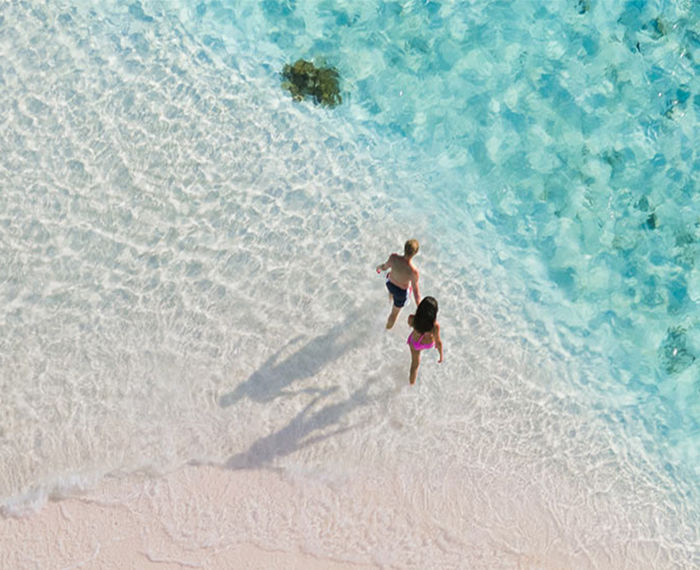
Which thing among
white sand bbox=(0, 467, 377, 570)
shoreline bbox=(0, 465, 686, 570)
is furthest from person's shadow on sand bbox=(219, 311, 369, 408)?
white sand bbox=(0, 467, 377, 570)

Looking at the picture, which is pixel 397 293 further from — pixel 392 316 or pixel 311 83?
pixel 311 83

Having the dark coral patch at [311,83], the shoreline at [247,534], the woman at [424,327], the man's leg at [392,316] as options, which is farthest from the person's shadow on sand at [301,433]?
the dark coral patch at [311,83]

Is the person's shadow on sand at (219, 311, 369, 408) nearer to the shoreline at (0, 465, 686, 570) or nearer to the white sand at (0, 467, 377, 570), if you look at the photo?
the shoreline at (0, 465, 686, 570)

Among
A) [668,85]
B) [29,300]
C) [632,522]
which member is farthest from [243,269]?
[668,85]

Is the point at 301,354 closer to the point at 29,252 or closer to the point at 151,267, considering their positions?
the point at 151,267

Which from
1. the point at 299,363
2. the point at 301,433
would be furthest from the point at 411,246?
the point at 301,433

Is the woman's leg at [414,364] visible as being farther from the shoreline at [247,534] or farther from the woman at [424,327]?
the shoreline at [247,534]
